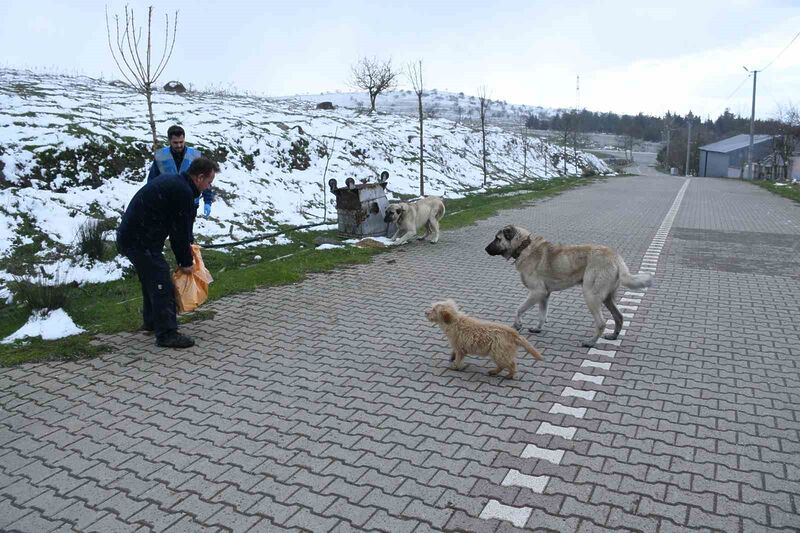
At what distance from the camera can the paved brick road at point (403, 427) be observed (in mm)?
3723

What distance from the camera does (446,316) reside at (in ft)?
19.8

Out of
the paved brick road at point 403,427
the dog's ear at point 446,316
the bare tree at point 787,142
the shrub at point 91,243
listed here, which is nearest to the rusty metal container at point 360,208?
the paved brick road at point 403,427

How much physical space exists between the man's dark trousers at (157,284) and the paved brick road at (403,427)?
0.33 meters

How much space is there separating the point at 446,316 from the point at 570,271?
1.83m

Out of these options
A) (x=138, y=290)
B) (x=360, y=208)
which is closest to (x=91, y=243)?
(x=138, y=290)

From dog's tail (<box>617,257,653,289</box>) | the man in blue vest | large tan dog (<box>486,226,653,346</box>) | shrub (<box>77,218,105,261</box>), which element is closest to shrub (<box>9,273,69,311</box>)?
the man in blue vest

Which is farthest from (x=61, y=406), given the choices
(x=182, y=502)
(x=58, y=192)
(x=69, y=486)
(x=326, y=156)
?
(x=326, y=156)

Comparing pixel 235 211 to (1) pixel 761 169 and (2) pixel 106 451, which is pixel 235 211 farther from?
(1) pixel 761 169

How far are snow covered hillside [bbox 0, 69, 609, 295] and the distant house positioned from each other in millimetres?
47107

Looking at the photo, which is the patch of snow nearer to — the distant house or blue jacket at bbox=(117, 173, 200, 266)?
blue jacket at bbox=(117, 173, 200, 266)

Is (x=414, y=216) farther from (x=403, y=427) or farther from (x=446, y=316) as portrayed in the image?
(x=403, y=427)

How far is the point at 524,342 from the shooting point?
225 inches

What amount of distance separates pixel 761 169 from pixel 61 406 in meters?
67.5

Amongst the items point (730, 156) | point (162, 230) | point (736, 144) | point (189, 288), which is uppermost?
point (736, 144)
